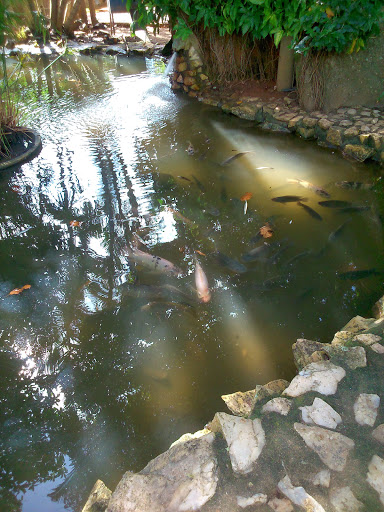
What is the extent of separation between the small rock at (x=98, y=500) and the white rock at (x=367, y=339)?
1727 millimetres

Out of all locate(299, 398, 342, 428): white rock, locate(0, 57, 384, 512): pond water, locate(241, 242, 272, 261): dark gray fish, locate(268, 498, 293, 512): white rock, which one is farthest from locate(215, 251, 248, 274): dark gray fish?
locate(268, 498, 293, 512): white rock

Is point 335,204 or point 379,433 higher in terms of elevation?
point 335,204

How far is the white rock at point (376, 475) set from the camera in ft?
5.13

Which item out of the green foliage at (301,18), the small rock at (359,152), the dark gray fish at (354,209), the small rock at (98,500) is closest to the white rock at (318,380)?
the small rock at (98,500)

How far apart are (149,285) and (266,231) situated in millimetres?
1419

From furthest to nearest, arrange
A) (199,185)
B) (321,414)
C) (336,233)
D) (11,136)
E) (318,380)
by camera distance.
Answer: (11,136) → (199,185) → (336,233) → (318,380) → (321,414)

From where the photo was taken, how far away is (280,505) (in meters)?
1.55

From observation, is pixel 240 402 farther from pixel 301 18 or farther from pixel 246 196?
pixel 301 18

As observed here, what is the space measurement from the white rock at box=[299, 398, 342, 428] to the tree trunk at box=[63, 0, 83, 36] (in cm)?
1416

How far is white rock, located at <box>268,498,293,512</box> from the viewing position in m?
1.53

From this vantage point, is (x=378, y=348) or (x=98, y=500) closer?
(x=98, y=500)

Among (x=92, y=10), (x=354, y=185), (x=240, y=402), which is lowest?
(x=240, y=402)

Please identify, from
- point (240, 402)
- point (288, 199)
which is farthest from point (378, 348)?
point (288, 199)

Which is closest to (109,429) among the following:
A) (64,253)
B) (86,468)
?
(86,468)
